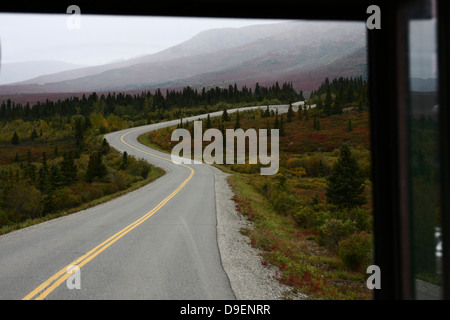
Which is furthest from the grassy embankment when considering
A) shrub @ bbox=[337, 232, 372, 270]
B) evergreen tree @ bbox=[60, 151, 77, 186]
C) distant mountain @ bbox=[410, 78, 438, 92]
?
evergreen tree @ bbox=[60, 151, 77, 186]

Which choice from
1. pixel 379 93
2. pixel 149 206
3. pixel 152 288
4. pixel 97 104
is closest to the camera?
pixel 379 93

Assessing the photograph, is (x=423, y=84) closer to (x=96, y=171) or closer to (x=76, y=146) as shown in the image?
(x=96, y=171)

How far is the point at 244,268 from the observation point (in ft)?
22.2

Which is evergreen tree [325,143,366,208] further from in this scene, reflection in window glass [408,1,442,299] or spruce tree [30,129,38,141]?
spruce tree [30,129,38,141]

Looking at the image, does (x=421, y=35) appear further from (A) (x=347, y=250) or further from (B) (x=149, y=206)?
(B) (x=149, y=206)

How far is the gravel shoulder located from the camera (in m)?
5.46

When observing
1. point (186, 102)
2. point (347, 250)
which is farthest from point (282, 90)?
point (347, 250)

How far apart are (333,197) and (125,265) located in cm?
1536

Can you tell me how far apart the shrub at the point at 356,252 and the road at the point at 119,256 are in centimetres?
393

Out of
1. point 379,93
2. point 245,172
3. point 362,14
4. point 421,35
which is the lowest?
Result: point 245,172

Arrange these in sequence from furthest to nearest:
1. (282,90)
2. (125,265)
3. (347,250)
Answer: (282,90) → (347,250) → (125,265)

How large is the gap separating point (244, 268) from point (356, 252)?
3.93 m

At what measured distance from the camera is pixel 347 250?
355 inches

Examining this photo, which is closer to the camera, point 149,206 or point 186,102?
point 149,206
